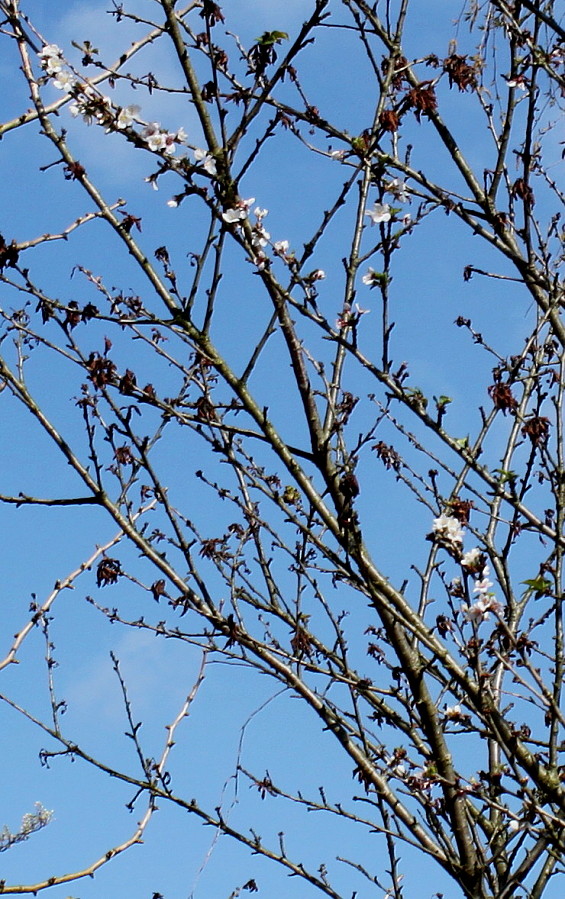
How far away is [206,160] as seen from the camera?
3.45 metres

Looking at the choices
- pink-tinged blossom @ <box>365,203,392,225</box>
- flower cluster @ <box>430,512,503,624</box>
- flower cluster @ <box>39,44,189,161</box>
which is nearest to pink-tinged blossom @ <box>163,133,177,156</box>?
flower cluster @ <box>39,44,189,161</box>

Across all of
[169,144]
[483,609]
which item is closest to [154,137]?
[169,144]

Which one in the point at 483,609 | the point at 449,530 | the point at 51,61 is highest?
the point at 51,61

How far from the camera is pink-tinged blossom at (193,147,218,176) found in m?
3.45

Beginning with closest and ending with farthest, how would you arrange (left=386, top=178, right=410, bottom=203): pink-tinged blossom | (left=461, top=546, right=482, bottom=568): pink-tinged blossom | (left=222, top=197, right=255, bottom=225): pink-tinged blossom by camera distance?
(left=461, top=546, right=482, bottom=568): pink-tinged blossom, (left=222, top=197, right=255, bottom=225): pink-tinged blossom, (left=386, top=178, right=410, bottom=203): pink-tinged blossom

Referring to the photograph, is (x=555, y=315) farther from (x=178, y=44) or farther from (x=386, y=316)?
(x=178, y=44)

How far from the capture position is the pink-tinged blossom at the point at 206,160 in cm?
345

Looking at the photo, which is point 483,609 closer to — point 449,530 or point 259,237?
point 449,530

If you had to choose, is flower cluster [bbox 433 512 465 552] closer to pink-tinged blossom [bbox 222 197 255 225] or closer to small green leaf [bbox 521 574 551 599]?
small green leaf [bbox 521 574 551 599]

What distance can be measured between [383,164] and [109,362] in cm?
128

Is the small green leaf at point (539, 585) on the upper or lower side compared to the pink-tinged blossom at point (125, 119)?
lower

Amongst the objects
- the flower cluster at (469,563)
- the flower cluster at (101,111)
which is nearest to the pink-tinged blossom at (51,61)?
the flower cluster at (101,111)

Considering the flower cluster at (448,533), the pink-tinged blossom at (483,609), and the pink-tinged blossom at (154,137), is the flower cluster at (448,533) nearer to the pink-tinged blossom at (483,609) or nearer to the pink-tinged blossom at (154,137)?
the pink-tinged blossom at (483,609)

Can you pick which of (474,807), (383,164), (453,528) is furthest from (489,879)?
(383,164)
